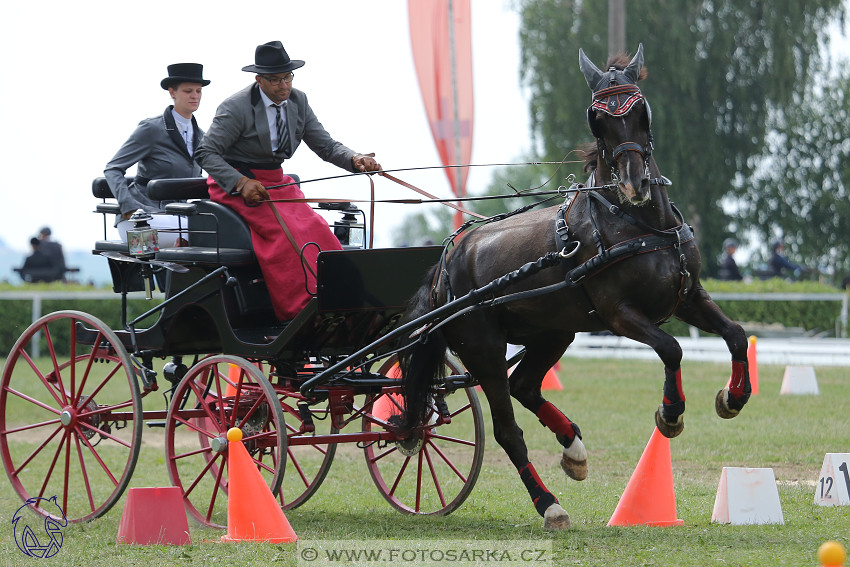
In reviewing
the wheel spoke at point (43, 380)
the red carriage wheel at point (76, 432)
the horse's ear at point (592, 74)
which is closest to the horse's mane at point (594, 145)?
the horse's ear at point (592, 74)

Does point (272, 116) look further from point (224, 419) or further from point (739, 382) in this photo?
point (739, 382)

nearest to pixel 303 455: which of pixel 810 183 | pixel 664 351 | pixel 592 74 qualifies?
pixel 664 351

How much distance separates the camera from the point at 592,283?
5.39 metres

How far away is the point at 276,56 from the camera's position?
6297 millimetres

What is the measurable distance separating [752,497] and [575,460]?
3.06 feet

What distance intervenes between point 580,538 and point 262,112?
3.00 metres

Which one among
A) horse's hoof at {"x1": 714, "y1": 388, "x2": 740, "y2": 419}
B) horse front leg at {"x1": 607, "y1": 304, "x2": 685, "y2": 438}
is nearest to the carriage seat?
horse front leg at {"x1": 607, "y1": 304, "x2": 685, "y2": 438}

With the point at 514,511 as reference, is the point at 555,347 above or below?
above

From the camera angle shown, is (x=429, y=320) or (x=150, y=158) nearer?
(x=429, y=320)

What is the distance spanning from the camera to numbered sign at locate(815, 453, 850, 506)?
19.9 ft

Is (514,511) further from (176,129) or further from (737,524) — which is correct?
(176,129)

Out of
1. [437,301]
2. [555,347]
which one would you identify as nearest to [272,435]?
[437,301]

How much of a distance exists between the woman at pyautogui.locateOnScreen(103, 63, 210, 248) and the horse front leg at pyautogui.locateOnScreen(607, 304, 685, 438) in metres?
3.07

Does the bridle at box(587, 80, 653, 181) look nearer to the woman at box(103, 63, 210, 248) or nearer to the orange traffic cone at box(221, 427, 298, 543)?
the orange traffic cone at box(221, 427, 298, 543)
